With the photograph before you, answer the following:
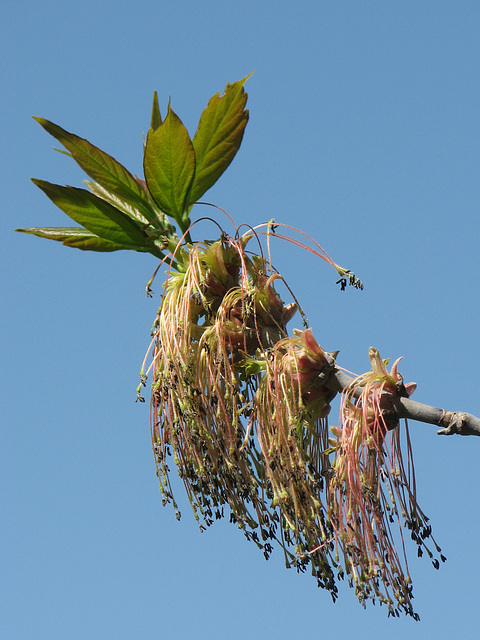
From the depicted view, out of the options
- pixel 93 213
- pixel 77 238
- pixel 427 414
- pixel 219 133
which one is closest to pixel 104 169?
pixel 93 213

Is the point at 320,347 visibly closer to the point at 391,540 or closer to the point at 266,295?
the point at 266,295

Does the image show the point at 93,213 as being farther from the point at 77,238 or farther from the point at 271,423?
the point at 271,423

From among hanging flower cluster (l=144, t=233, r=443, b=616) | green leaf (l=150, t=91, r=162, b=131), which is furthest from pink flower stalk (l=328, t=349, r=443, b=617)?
green leaf (l=150, t=91, r=162, b=131)

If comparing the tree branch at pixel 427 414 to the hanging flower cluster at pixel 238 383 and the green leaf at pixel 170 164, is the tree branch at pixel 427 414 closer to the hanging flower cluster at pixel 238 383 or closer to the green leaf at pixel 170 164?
the hanging flower cluster at pixel 238 383

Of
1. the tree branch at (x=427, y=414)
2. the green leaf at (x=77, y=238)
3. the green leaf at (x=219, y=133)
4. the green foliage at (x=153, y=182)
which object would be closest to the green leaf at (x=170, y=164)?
the green foliage at (x=153, y=182)

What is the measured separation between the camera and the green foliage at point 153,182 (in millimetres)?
3877

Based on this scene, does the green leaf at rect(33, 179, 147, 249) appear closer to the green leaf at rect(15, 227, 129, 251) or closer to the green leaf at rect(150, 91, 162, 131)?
the green leaf at rect(15, 227, 129, 251)

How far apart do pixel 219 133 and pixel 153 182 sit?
1.23 ft

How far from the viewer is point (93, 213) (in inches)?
159

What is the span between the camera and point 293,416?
343 centimetres

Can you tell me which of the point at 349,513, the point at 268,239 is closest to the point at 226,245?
the point at 268,239

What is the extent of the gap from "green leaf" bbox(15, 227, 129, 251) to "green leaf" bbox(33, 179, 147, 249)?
41 mm

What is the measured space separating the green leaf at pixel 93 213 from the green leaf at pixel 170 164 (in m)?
0.18

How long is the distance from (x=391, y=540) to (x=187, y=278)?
1401 mm
